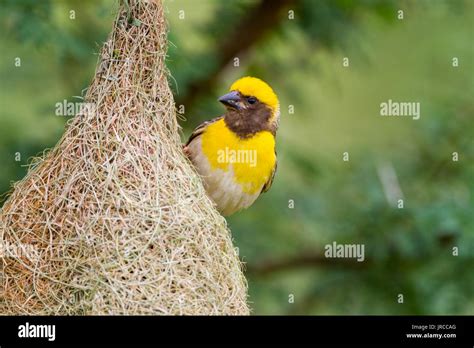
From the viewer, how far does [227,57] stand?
25.7 ft

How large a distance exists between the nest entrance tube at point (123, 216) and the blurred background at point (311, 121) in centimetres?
225

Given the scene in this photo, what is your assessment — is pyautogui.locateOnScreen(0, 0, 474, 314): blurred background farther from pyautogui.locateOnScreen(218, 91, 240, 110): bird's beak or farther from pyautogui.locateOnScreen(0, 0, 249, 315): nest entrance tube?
pyautogui.locateOnScreen(0, 0, 249, 315): nest entrance tube

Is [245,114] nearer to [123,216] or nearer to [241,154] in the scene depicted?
[241,154]

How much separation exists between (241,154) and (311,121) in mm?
4311

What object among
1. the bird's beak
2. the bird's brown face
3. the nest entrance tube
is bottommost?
the nest entrance tube

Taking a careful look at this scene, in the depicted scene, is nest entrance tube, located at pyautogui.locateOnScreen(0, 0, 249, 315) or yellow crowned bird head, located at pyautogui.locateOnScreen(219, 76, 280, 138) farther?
yellow crowned bird head, located at pyautogui.locateOnScreen(219, 76, 280, 138)

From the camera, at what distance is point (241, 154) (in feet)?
17.2


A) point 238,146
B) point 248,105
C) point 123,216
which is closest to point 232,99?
point 248,105

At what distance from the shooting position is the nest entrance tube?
4.00 metres

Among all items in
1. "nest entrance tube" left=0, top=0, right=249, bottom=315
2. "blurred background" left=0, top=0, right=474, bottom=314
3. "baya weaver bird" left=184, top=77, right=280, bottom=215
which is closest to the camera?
"nest entrance tube" left=0, top=0, right=249, bottom=315

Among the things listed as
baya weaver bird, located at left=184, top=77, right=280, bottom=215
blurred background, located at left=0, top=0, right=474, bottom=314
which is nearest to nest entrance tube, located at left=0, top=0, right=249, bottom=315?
baya weaver bird, located at left=184, top=77, right=280, bottom=215

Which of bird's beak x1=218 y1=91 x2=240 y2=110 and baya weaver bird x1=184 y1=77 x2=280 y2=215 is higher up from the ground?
bird's beak x1=218 y1=91 x2=240 y2=110
